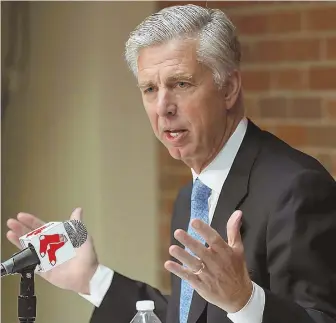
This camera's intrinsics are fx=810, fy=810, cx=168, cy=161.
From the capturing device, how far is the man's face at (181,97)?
168 cm

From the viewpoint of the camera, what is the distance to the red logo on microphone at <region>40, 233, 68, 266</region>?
4.79ft

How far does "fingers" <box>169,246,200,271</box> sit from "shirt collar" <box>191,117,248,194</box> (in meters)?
0.42

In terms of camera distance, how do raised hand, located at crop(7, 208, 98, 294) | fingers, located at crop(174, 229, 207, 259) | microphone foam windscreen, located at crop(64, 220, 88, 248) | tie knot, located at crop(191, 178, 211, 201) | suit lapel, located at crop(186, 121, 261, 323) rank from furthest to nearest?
raised hand, located at crop(7, 208, 98, 294) → tie knot, located at crop(191, 178, 211, 201) → suit lapel, located at crop(186, 121, 261, 323) → microphone foam windscreen, located at crop(64, 220, 88, 248) → fingers, located at crop(174, 229, 207, 259)

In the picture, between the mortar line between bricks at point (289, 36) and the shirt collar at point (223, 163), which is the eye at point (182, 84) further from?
the mortar line between bricks at point (289, 36)

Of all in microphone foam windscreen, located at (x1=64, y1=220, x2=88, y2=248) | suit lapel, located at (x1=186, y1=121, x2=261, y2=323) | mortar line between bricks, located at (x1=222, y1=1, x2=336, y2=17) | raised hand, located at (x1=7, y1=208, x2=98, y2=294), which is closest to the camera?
microphone foam windscreen, located at (x1=64, y1=220, x2=88, y2=248)

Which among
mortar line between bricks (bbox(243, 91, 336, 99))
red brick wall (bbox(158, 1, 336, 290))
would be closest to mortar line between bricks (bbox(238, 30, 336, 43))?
red brick wall (bbox(158, 1, 336, 290))

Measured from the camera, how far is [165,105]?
1.68 meters

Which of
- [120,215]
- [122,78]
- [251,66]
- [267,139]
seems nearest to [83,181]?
[120,215]

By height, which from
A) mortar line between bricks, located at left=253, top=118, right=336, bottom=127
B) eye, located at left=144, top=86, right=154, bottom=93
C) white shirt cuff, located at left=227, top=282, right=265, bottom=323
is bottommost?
white shirt cuff, located at left=227, top=282, right=265, bottom=323

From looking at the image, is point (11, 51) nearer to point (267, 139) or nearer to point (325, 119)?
point (325, 119)

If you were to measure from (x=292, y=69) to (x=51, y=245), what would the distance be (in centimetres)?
141

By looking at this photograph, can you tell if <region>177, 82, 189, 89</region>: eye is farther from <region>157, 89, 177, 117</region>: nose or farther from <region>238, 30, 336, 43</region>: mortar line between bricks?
<region>238, 30, 336, 43</region>: mortar line between bricks

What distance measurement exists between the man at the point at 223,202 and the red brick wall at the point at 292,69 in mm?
816

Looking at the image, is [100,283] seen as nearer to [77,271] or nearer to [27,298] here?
[77,271]
